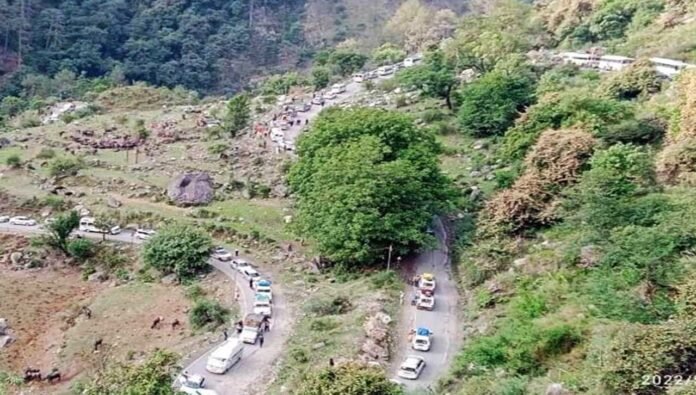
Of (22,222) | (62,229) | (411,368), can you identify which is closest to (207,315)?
(411,368)

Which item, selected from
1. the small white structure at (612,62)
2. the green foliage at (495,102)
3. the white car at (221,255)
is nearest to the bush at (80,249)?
the white car at (221,255)

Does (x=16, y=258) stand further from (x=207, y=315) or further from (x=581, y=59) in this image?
(x=581, y=59)

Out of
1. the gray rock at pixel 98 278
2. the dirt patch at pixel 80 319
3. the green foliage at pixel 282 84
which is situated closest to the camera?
the dirt patch at pixel 80 319

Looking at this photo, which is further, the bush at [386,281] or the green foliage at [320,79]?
the green foliage at [320,79]

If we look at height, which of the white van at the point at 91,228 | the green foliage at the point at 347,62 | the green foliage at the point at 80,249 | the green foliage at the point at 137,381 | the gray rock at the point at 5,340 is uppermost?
the green foliage at the point at 347,62

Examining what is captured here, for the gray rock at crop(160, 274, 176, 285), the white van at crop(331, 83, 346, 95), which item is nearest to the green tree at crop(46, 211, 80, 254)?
the gray rock at crop(160, 274, 176, 285)

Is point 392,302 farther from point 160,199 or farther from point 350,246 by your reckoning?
point 160,199

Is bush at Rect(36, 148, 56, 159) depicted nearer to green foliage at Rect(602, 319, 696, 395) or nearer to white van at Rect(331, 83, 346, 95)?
white van at Rect(331, 83, 346, 95)

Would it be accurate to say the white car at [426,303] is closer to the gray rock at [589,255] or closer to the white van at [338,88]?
the gray rock at [589,255]
